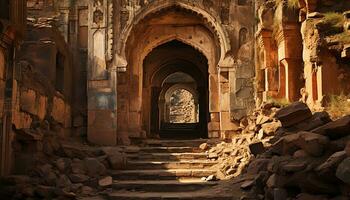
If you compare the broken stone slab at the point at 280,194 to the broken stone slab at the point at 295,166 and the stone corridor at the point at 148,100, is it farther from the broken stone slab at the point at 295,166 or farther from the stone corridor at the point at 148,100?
the broken stone slab at the point at 295,166

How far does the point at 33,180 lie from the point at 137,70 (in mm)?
6488

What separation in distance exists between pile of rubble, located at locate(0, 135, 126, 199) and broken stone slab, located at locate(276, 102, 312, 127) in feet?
12.0

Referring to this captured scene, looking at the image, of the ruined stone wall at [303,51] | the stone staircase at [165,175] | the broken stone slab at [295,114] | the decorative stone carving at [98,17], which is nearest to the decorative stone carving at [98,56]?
the decorative stone carving at [98,17]

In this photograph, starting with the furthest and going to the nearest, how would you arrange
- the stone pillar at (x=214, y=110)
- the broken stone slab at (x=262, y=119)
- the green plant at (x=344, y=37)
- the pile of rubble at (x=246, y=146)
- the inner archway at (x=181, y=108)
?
the inner archway at (x=181, y=108) < the stone pillar at (x=214, y=110) < the broken stone slab at (x=262, y=119) < the pile of rubble at (x=246, y=146) < the green plant at (x=344, y=37)

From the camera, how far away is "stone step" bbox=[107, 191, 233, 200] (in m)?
7.38

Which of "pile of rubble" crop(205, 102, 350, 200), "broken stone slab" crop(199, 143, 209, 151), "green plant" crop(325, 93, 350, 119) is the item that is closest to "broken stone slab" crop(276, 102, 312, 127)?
"pile of rubble" crop(205, 102, 350, 200)

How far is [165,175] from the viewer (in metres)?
9.24

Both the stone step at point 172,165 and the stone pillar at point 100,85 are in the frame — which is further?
the stone pillar at point 100,85

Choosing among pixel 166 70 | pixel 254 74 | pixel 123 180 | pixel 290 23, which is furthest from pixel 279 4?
pixel 166 70

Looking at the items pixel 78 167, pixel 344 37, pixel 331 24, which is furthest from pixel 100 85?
pixel 344 37

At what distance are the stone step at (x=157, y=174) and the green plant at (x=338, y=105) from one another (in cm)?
288

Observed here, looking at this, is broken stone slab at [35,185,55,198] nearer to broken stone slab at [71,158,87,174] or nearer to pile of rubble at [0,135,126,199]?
pile of rubble at [0,135,126,199]

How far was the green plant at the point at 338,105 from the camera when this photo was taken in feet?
24.6

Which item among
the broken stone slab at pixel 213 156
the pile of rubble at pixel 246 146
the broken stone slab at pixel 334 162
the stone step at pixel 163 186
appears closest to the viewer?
the broken stone slab at pixel 334 162
